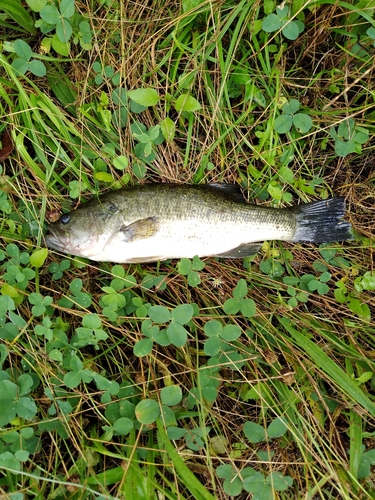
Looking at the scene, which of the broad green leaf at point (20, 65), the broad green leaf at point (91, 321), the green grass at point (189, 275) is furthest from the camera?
the broad green leaf at point (20, 65)

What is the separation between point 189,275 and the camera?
9.89 ft

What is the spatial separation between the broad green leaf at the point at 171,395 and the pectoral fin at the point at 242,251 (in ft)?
3.45

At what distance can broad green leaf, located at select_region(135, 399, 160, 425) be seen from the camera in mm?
2617

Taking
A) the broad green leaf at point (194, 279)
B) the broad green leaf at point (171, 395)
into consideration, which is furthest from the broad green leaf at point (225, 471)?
the broad green leaf at point (194, 279)

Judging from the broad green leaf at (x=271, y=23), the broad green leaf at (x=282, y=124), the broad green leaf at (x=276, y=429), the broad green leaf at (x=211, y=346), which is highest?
the broad green leaf at (x=271, y=23)

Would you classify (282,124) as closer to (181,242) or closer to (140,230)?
(181,242)

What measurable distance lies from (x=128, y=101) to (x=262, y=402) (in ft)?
8.30

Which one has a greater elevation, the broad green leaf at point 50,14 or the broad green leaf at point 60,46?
the broad green leaf at point 50,14

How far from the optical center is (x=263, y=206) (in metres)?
3.20

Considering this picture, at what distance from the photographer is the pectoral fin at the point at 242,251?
312cm

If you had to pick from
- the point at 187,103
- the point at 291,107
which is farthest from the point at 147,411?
the point at 291,107

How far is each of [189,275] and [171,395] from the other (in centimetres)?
87

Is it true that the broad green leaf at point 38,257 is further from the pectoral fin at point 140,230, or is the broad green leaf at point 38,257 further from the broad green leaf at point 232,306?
the broad green leaf at point 232,306

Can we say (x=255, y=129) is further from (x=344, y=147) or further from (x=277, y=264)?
(x=277, y=264)
